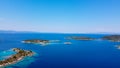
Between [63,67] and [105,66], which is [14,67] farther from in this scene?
[105,66]

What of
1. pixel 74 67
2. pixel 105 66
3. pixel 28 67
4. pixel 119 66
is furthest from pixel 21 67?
pixel 119 66

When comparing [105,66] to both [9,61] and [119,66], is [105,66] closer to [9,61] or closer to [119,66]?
[119,66]

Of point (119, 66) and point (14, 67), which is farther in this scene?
point (119, 66)

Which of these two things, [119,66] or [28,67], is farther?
[119,66]

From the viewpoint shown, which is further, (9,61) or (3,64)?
(9,61)

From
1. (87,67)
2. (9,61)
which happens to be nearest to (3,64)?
(9,61)

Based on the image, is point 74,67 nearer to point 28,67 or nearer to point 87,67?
point 87,67

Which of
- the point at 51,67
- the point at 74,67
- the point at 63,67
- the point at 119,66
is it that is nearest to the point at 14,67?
the point at 51,67
